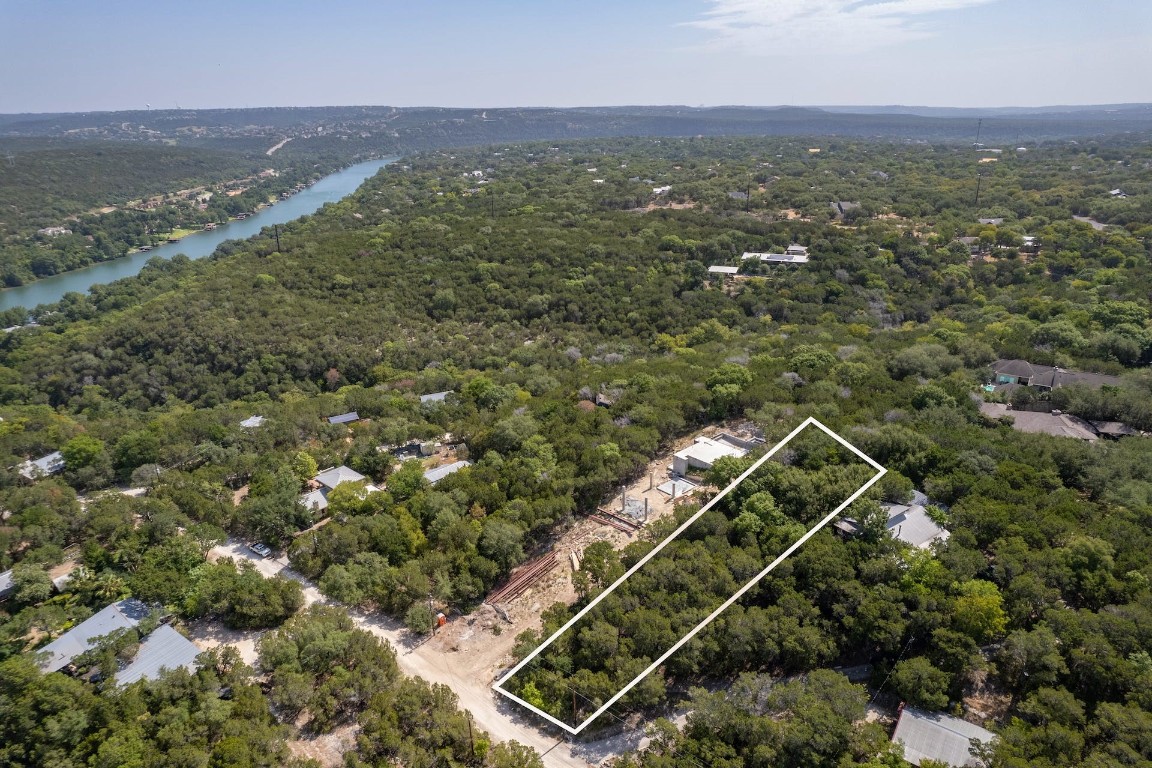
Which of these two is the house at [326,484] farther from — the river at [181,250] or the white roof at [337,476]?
the river at [181,250]

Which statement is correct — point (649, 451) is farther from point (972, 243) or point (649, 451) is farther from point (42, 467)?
point (972, 243)

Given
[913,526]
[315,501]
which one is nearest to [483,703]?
[315,501]

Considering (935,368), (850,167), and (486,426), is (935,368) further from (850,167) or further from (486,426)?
(850,167)

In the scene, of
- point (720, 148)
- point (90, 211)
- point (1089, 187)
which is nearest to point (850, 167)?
point (1089, 187)

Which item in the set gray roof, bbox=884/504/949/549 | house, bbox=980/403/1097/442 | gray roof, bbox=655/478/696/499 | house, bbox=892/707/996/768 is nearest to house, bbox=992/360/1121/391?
house, bbox=980/403/1097/442

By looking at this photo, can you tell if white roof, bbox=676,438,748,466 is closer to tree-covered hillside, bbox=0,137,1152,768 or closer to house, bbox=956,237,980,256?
tree-covered hillside, bbox=0,137,1152,768
